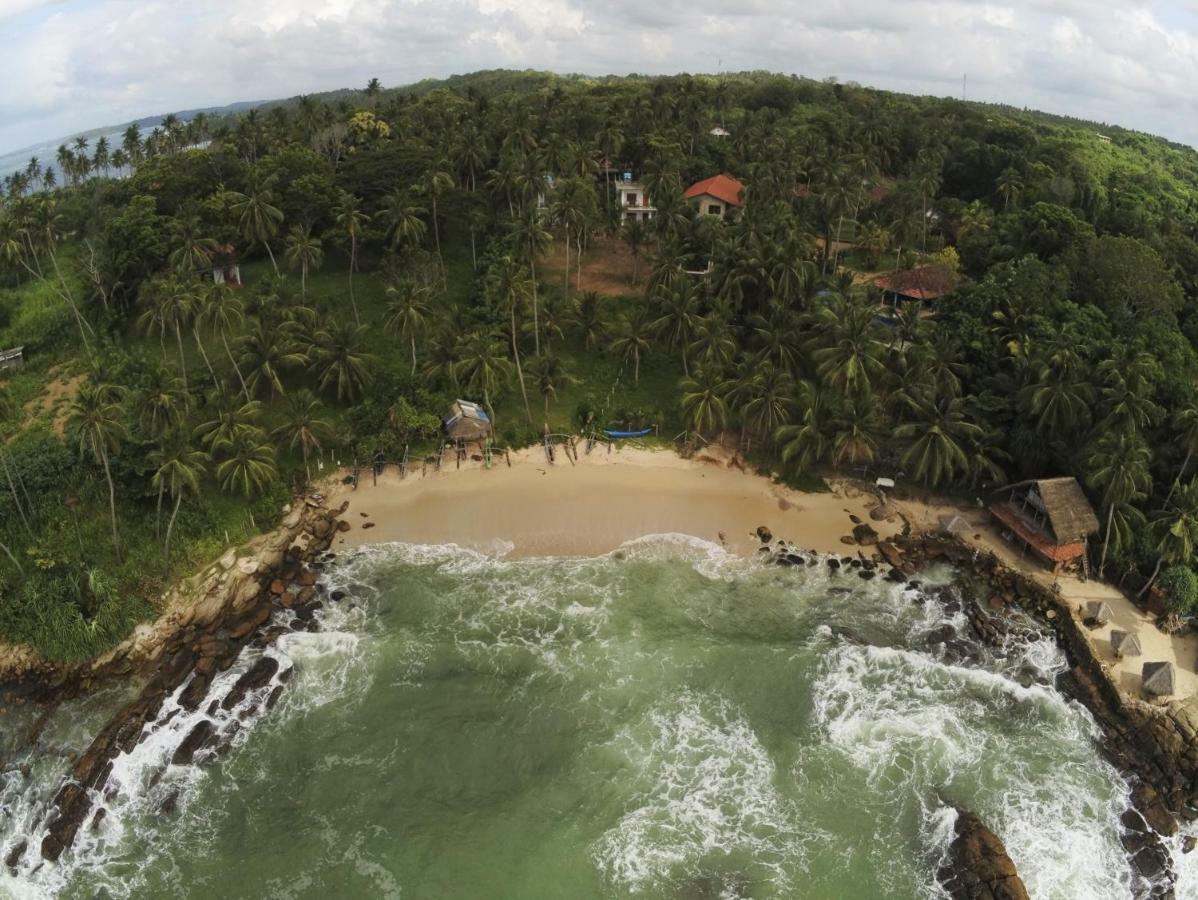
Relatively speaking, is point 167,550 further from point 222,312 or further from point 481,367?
point 481,367

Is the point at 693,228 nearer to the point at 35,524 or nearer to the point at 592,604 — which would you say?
the point at 592,604

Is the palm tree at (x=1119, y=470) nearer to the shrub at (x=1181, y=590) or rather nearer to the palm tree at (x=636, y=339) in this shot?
the shrub at (x=1181, y=590)

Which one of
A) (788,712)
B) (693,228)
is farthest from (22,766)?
(693,228)

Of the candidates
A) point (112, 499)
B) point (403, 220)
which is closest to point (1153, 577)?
point (112, 499)

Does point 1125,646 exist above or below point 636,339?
below

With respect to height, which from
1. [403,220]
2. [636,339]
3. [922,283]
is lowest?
[636,339]
